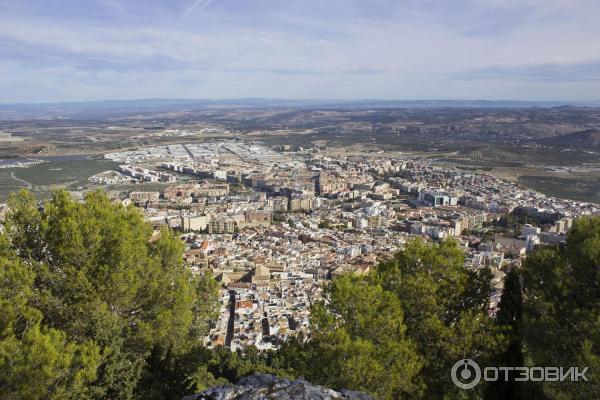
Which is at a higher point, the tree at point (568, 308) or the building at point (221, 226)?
the tree at point (568, 308)

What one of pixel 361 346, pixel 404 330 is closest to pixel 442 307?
pixel 404 330

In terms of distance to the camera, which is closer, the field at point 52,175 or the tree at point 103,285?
the tree at point 103,285

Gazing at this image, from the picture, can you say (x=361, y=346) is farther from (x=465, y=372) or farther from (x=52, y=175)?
(x=52, y=175)

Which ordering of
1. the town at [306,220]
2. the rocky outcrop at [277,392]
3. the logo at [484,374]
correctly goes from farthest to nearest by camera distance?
the town at [306,220], the logo at [484,374], the rocky outcrop at [277,392]

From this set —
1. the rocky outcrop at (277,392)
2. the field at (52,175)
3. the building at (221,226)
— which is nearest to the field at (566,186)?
the building at (221,226)

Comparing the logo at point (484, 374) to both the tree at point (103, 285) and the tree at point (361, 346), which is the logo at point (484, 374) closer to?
the tree at point (361, 346)

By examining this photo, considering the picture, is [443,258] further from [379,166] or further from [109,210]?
[379,166]

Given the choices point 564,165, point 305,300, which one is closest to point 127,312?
point 305,300
